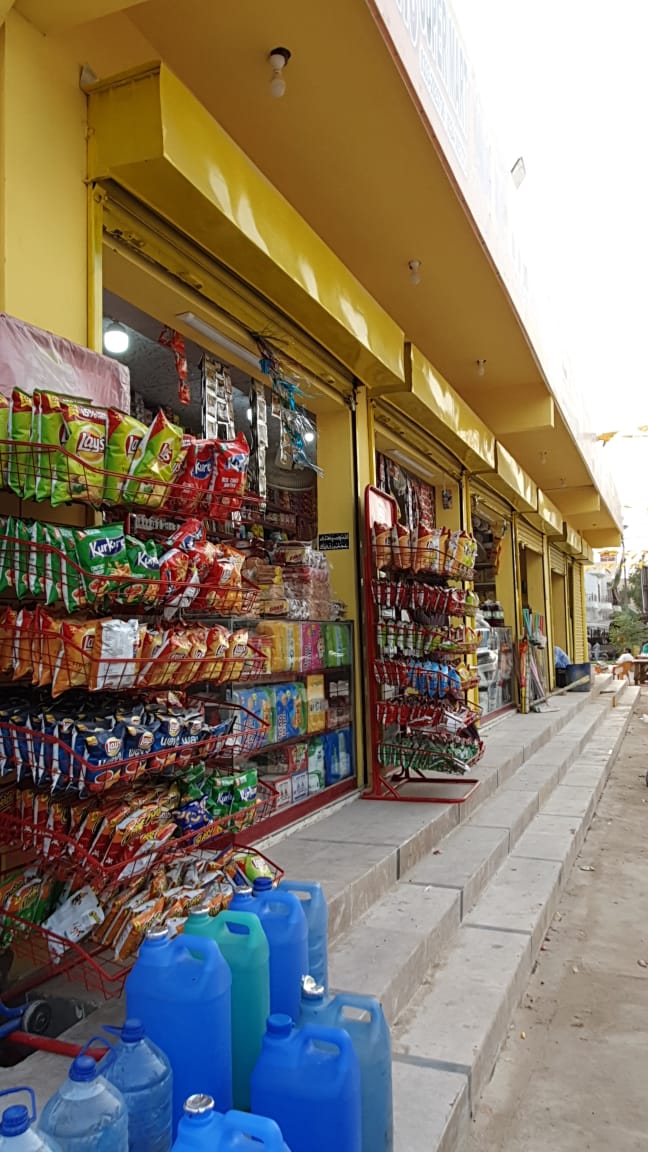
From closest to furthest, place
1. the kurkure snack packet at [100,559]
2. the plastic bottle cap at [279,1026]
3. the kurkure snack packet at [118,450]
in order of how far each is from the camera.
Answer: the plastic bottle cap at [279,1026]
the kurkure snack packet at [100,559]
the kurkure snack packet at [118,450]

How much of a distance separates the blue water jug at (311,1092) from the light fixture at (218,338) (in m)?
2.95

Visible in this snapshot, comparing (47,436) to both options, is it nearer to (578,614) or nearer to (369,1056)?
(369,1056)

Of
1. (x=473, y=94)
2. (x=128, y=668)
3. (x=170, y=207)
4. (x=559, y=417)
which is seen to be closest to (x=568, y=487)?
(x=559, y=417)

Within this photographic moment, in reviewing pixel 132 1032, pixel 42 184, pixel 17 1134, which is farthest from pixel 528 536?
pixel 17 1134

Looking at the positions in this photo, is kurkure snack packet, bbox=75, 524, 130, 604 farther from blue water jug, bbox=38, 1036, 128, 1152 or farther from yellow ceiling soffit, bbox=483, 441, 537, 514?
yellow ceiling soffit, bbox=483, 441, 537, 514

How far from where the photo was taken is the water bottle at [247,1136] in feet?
4.24

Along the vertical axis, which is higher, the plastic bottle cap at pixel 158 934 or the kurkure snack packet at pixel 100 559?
the kurkure snack packet at pixel 100 559

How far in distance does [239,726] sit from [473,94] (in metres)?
4.00

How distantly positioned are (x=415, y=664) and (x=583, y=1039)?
2.28 m

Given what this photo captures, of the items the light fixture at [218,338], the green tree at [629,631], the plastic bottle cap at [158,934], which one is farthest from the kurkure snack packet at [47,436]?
the green tree at [629,631]

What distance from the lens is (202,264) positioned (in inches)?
136

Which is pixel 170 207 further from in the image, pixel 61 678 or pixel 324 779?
pixel 324 779

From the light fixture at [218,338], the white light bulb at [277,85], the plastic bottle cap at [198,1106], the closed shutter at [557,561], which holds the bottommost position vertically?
the plastic bottle cap at [198,1106]

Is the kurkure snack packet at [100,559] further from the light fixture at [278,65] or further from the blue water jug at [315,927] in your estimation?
the light fixture at [278,65]
